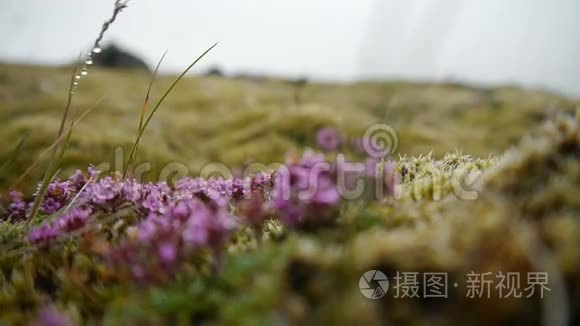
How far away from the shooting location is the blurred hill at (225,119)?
20594 millimetres

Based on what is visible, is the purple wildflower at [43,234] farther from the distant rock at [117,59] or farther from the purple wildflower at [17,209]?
the distant rock at [117,59]

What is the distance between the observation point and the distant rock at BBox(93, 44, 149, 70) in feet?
213

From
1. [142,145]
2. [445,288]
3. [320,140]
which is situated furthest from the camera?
[142,145]

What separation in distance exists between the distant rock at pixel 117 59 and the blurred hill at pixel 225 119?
15509mm

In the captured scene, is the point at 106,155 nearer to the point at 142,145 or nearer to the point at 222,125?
the point at 142,145

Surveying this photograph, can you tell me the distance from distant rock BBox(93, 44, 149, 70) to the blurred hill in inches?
611

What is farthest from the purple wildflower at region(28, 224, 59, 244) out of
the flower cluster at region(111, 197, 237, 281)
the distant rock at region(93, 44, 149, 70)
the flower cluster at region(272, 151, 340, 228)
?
the distant rock at region(93, 44, 149, 70)

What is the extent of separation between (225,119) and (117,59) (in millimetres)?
42311

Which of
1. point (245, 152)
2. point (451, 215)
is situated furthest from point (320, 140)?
point (245, 152)

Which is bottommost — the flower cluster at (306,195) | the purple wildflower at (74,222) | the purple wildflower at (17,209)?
the purple wildflower at (17,209)

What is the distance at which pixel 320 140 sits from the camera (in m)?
2.63

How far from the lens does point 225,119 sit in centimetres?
3164

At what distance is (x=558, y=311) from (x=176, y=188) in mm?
2849

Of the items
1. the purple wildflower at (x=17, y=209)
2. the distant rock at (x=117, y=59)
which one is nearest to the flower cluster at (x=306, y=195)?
the purple wildflower at (x=17, y=209)
